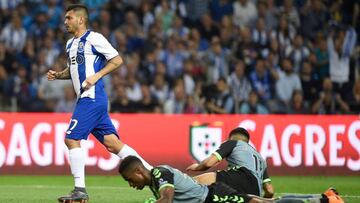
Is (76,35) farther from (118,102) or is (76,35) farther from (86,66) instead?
(118,102)

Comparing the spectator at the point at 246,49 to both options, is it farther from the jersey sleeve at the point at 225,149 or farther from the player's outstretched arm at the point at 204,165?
the player's outstretched arm at the point at 204,165

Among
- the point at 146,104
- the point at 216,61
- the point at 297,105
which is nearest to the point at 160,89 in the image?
the point at 146,104

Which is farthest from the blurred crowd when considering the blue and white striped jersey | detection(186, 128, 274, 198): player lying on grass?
detection(186, 128, 274, 198): player lying on grass

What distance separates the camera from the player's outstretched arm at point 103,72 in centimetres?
1176

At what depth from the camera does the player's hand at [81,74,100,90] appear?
11.7 metres

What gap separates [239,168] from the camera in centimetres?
1127

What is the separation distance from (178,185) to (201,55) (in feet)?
42.3

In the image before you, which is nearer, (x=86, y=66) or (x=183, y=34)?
(x=86, y=66)

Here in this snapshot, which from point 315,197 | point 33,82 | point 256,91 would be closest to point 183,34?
point 256,91

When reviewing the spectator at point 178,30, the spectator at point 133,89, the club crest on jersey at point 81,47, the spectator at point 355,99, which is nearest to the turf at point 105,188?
the club crest on jersey at point 81,47

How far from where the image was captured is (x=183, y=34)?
75.8 ft

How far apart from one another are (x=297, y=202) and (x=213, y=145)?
864 centimetres

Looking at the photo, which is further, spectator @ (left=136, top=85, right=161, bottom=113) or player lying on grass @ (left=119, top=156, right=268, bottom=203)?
spectator @ (left=136, top=85, right=161, bottom=113)

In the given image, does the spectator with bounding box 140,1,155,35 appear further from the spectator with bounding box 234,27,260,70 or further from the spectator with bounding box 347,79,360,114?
the spectator with bounding box 347,79,360,114
